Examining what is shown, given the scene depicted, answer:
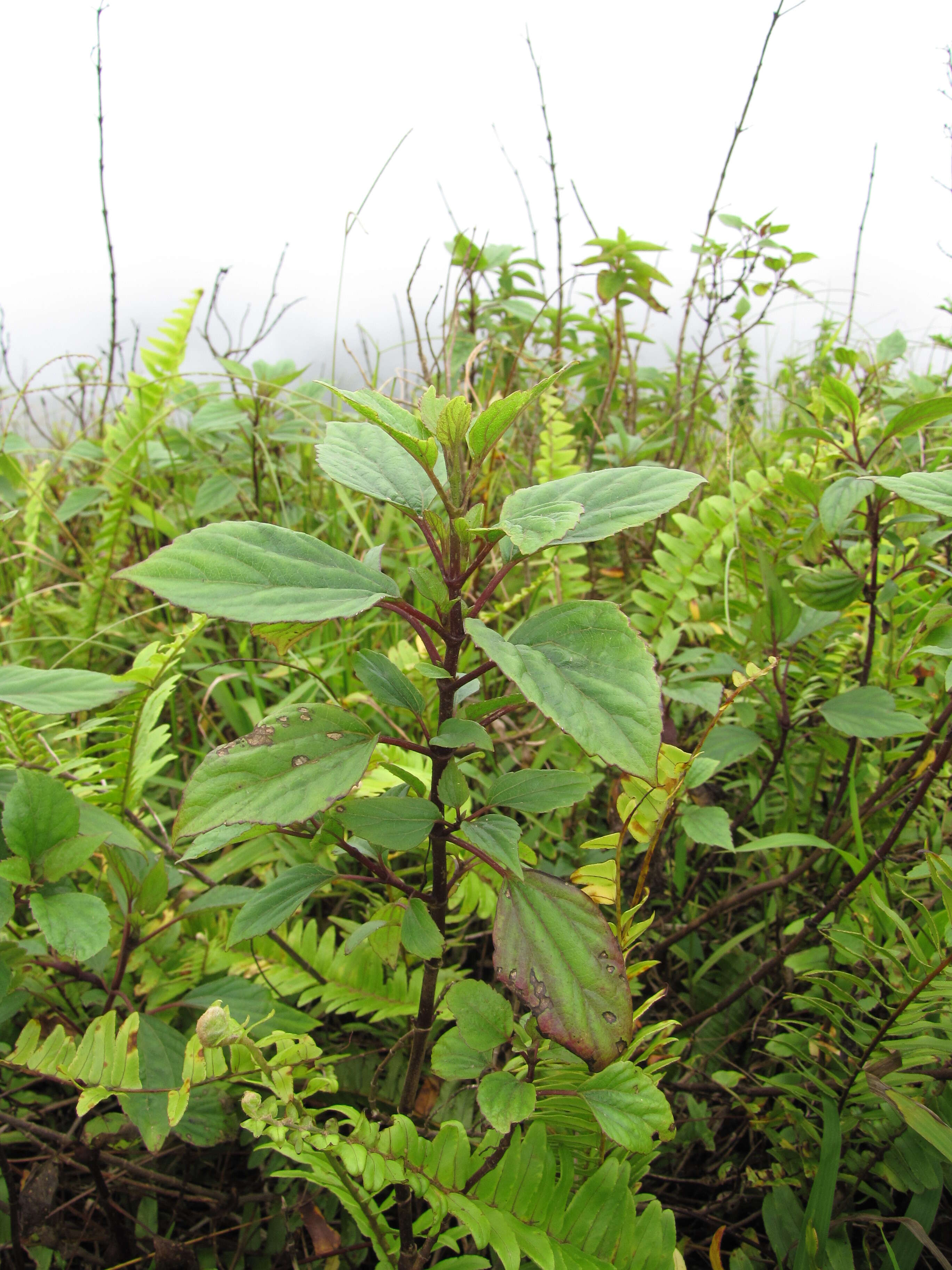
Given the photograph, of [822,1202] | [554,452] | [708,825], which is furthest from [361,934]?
[554,452]

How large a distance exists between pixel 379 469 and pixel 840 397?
0.93m

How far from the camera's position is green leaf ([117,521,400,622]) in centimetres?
62

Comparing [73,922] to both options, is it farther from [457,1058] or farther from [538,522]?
[538,522]

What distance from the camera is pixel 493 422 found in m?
0.74

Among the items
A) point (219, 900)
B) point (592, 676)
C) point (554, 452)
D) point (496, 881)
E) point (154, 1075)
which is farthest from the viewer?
point (554, 452)

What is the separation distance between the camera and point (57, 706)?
92cm

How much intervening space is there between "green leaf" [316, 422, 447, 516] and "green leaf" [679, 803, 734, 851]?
635 mm

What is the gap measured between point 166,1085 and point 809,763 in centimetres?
138

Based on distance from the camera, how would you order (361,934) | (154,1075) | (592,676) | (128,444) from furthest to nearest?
(128,444) < (154,1075) < (361,934) < (592,676)

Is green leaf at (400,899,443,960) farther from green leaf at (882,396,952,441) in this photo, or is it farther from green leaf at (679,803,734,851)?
green leaf at (882,396,952,441)


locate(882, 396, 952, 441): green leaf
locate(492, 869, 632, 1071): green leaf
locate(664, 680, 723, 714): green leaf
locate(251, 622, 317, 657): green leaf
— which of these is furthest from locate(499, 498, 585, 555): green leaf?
locate(882, 396, 952, 441): green leaf

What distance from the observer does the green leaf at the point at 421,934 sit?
2.55 ft

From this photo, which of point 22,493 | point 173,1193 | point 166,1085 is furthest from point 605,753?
point 22,493

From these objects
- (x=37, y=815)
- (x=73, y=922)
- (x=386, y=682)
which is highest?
(x=386, y=682)
